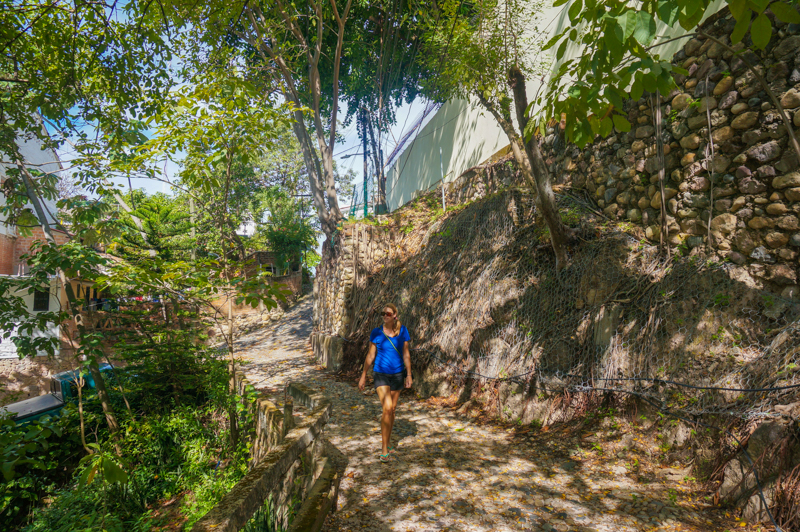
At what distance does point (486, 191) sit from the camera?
363 inches

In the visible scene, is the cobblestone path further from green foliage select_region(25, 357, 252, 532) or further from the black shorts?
green foliage select_region(25, 357, 252, 532)

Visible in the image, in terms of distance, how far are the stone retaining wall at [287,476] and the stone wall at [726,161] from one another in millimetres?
4341

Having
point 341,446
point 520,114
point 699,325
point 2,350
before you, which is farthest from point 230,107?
point 2,350

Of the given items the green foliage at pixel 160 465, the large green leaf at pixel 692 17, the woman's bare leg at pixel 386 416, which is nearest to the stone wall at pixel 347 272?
the green foliage at pixel 160 465

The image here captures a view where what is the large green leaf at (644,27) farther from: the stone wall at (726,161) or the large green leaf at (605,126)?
the stone wall at (726,161)

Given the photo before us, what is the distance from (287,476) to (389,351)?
1.55 metres

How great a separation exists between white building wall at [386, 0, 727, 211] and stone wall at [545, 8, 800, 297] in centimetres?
72

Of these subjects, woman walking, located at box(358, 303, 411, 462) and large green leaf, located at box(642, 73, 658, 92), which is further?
woman walking, located at box(358, 303, 411, 462)

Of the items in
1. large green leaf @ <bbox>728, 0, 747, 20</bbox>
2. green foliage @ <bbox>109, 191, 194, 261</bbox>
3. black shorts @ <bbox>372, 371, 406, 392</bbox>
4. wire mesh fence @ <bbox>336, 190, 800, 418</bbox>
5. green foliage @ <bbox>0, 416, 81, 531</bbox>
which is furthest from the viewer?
green foliage @ <bbox>109, 191, 194, 261</bbox>

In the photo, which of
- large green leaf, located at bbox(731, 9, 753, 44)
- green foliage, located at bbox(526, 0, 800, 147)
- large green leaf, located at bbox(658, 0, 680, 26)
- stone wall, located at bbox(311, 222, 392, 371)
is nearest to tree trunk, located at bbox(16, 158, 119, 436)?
stone wall, located at bbox(311, 222, 392, 371)

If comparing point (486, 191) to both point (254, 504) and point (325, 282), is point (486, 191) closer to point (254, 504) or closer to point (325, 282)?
point (325, 282)

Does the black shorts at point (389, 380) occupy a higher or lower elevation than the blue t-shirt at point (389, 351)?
lower

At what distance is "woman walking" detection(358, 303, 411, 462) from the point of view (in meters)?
4.36

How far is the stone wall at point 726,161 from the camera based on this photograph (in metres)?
3.94
